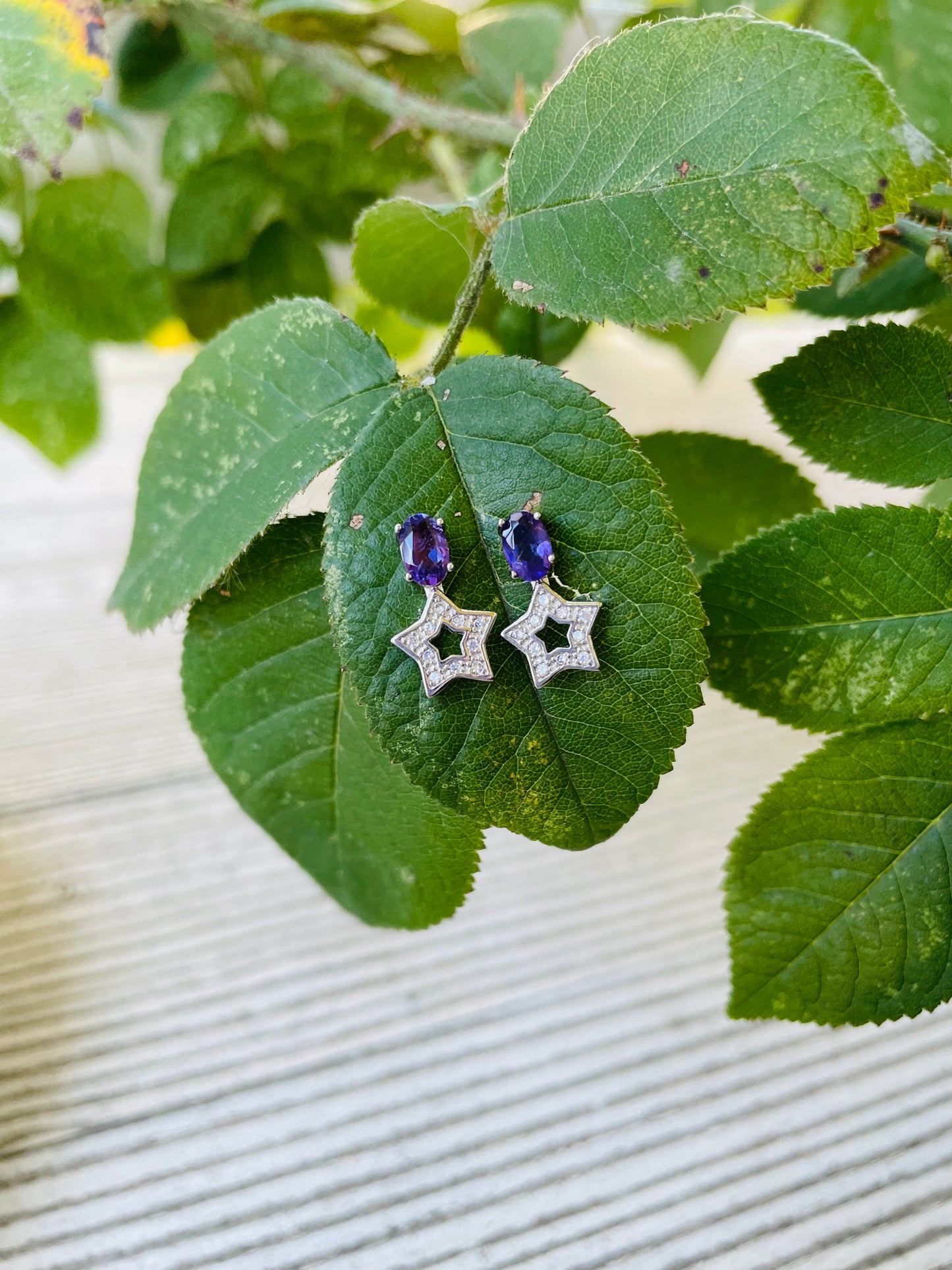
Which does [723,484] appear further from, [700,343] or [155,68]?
[155,68]

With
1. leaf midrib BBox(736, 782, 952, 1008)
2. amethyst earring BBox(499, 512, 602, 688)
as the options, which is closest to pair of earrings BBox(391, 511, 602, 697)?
amethyst earring BBox(499, 512, 602, 688)

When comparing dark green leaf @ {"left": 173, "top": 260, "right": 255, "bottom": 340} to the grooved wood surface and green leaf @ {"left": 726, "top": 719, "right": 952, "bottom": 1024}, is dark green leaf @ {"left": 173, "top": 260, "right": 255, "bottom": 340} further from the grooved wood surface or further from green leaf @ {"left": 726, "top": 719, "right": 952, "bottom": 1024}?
green leaf @ {"left": 726, "top": 719, "right": 952, "bottom": 1024}

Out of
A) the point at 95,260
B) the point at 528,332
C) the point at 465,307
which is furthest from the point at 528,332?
the point at 95,260

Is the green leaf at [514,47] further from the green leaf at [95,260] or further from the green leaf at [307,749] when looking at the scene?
the green leaf at [307,749]

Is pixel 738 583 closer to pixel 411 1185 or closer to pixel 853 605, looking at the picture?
pixel 853 605

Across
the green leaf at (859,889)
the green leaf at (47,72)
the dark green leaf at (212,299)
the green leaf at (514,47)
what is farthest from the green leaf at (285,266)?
the green leaf at (859,889)
